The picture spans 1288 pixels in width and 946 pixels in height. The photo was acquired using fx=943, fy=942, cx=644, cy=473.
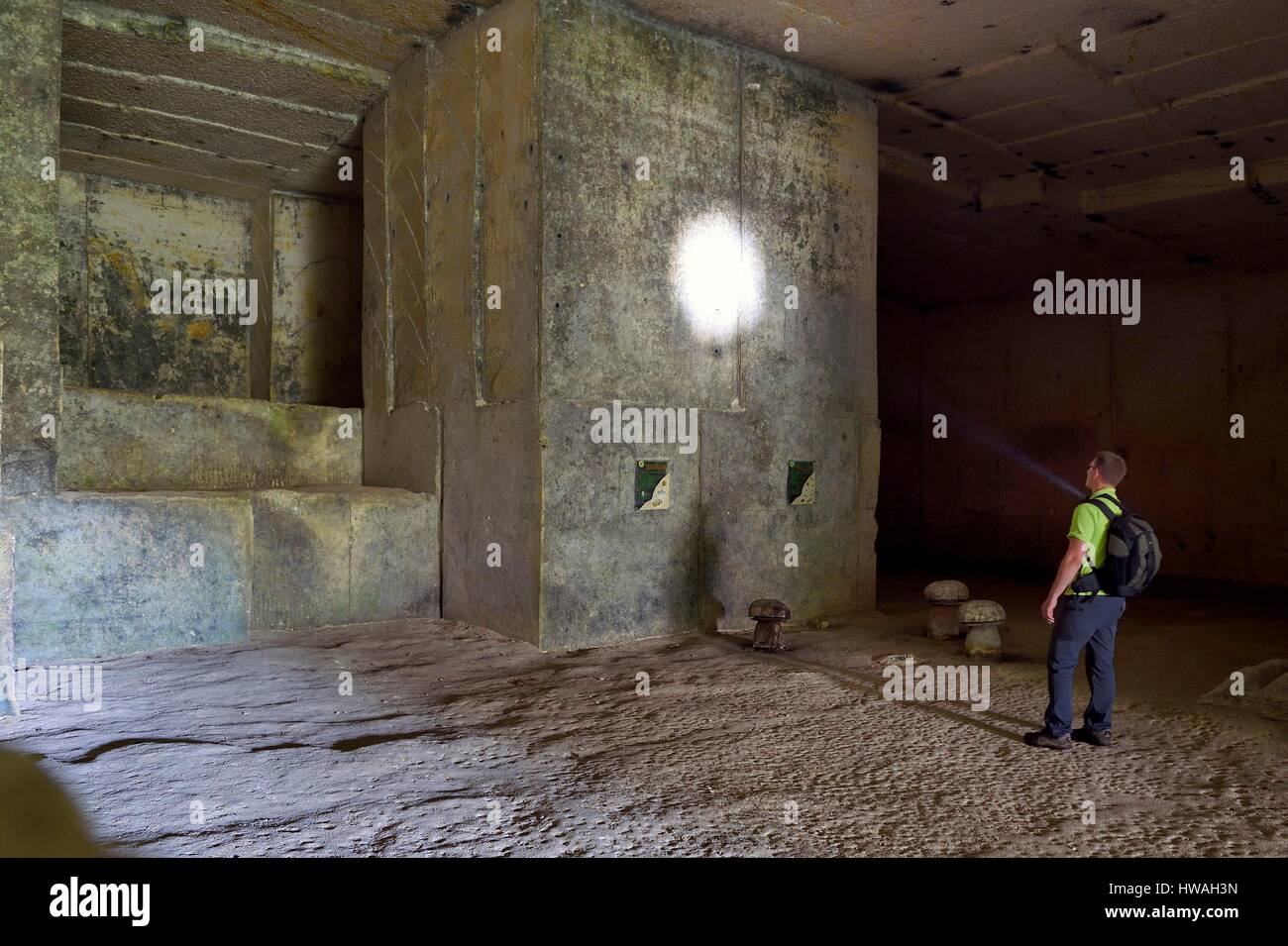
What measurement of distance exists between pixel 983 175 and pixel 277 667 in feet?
24.4

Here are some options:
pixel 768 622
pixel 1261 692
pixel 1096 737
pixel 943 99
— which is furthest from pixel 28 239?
pixel 1261 692

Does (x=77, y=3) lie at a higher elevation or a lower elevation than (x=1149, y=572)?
higher

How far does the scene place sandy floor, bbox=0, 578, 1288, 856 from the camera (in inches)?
117

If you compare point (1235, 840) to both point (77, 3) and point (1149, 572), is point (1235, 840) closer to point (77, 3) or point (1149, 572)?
point (1149, 572)

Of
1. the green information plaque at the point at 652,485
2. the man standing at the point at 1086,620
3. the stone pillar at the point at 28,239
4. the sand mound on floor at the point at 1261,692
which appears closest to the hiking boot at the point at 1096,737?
the man standing at the point at 1086,620

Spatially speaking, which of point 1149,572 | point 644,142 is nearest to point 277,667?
point 644,142

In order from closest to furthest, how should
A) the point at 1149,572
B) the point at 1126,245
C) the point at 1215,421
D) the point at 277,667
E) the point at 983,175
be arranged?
the point at 1149,572
the point at 277,667
the point at 983,175
the point at 1126,245
the point at 1215,421

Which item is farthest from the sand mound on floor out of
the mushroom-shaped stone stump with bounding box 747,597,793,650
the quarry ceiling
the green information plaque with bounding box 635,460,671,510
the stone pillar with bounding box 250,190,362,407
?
the stone pillar with bounding box 250,190,362,407

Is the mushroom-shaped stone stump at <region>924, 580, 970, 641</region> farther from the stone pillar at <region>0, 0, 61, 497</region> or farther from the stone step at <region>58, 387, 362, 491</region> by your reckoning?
the stone pillar at <region>0, 0, 61, 497</region>

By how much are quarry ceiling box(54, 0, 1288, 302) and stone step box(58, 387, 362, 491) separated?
2388mm

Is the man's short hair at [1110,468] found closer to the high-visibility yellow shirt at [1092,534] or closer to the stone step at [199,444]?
the high-visibility yellow shirt at [1092,534]

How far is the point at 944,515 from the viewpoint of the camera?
1306 cm

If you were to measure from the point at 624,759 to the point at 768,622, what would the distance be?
2257 mm

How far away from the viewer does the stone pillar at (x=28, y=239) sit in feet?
16.1
